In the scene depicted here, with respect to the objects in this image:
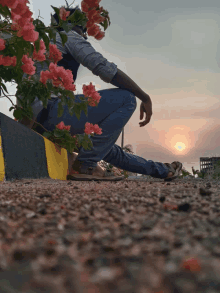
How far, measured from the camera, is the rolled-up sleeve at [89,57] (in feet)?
7.97

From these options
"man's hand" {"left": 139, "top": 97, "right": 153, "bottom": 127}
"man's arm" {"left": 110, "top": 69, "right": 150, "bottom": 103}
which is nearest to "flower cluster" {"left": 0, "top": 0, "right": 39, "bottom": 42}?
"man's arm" {"left": 110, "top": 69, "right": 150, "bottom": 103}

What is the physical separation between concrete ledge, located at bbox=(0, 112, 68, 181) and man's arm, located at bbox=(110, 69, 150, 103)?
97 centimetres

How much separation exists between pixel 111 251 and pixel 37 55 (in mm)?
1537

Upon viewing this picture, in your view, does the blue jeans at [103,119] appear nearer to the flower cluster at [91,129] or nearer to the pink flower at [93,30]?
the flower cluster at [91,129]

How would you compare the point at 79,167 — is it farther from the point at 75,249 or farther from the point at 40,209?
the point at 75,249

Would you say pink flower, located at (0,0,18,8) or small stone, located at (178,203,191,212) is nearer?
small stone, located at (178,203,191,212)

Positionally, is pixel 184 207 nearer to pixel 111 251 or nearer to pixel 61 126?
pixel 111 251

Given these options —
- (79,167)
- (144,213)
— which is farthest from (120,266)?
(79,167)

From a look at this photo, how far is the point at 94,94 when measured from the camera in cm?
224

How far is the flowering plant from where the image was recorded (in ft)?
4.00

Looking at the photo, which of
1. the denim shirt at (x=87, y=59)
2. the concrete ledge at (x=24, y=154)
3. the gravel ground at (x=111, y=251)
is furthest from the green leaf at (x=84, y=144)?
the gravel ground at (x=111, y=251)

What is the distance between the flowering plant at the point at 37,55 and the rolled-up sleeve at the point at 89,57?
0.29m

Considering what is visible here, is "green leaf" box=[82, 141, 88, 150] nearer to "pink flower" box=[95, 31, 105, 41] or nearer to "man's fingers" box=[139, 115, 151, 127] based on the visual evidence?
"man's fingers" box=[139, 115, 151, 127]

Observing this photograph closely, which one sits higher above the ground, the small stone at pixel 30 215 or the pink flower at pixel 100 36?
the pink flower at pixel 100 36
